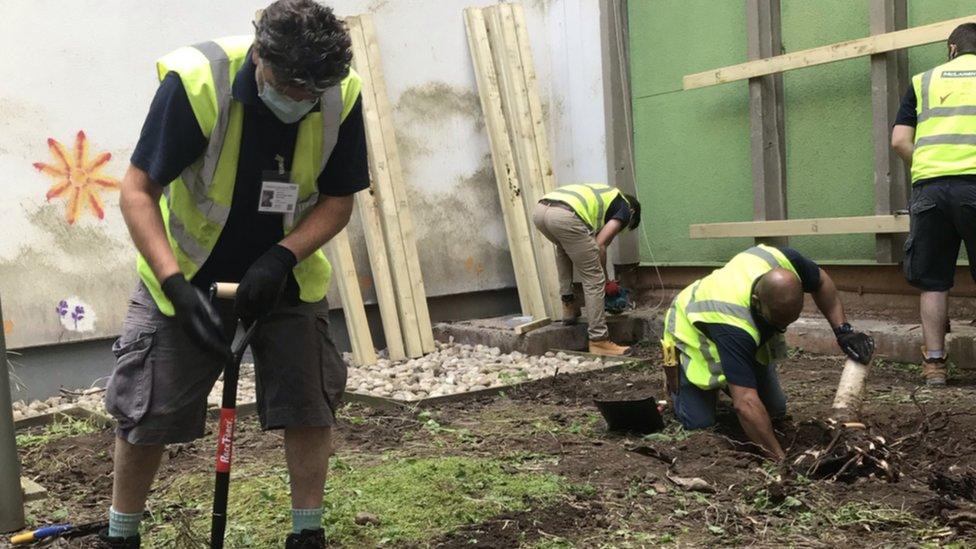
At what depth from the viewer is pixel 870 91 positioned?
629 cm

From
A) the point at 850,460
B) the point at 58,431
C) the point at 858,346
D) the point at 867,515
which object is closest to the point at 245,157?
the point at 867,515

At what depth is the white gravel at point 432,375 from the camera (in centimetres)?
588

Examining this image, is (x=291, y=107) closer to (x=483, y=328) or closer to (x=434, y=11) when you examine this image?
(x=483, y=328)

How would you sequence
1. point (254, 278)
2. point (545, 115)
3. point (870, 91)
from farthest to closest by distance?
1. point (545, 115)
2. point (870, 91)
3. point (254, 278)

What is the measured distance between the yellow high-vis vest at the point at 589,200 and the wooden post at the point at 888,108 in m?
1.80

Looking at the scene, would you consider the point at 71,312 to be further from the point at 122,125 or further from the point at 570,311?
the point at 570,311

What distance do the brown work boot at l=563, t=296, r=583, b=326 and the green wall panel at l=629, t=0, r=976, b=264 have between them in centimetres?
104

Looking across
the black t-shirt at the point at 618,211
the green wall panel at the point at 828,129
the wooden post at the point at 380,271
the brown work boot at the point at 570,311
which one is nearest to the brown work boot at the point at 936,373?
the green wall panel at the point at 828,129

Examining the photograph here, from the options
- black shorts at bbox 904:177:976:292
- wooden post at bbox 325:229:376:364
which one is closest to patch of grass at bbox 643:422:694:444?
black shorts at bbox 904:177:976:292

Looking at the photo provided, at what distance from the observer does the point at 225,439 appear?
2715mm

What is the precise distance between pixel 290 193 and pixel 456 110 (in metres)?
5.38

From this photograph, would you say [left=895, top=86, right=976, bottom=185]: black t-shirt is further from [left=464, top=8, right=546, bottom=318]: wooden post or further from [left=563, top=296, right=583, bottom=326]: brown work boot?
[left=464, top=8, right=546, bottom=318]: wooden post

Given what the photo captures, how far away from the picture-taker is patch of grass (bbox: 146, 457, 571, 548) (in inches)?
129

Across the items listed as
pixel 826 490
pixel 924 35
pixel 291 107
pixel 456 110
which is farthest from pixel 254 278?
pixel 456 110
